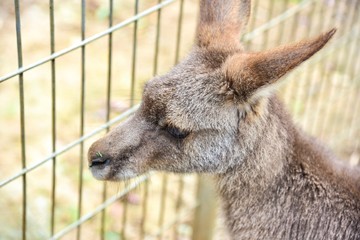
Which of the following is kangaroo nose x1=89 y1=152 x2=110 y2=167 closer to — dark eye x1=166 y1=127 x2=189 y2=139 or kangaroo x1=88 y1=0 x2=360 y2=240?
kangaroo x1=88 y1=0 x2=360 y2=240

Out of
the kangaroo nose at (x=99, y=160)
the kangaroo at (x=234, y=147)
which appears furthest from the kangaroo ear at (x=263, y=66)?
the kangaroo nose at (x=99, y=160)

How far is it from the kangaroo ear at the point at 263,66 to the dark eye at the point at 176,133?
0.89 ft

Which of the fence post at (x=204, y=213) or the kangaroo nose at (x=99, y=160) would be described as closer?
the kangaroo nose at (x=99, y=160)

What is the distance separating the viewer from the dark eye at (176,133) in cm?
288

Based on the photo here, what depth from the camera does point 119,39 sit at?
5758 mm

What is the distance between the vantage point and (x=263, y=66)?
8.55 ft

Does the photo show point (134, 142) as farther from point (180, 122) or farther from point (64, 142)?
point (64, 142)

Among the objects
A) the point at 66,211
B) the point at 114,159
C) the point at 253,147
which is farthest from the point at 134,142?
the point at 66,211

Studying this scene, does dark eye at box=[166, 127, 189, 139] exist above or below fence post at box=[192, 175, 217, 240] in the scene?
above

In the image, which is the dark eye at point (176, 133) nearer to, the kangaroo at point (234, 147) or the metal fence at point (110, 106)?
the kangaroo at point (234, 147)

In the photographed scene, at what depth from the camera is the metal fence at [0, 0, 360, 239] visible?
4.16 metres

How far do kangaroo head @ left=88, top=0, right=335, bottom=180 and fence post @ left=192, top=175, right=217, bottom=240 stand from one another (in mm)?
1158

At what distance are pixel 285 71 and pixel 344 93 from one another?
291 cm

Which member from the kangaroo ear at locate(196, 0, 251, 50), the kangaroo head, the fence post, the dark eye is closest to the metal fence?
the fence post
